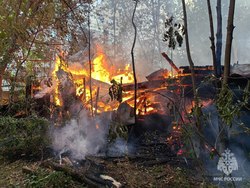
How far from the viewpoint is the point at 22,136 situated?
28.4ft

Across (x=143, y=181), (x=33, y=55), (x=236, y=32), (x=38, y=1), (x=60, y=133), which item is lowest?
(x=143, y=181)

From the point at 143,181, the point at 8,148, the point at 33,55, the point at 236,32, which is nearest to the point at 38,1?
the point at 33,55

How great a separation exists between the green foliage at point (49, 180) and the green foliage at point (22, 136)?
7.92ft

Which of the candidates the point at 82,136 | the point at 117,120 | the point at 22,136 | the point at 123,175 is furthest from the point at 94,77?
the point at 123,175

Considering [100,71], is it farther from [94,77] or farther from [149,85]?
[149,85]

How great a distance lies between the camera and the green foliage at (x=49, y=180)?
230 inches

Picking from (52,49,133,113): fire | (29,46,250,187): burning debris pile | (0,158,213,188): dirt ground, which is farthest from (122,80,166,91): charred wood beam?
(0,158,213,188): dirt ground

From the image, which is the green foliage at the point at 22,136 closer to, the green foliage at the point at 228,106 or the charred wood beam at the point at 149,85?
the charred wood beam at the point at 149,85

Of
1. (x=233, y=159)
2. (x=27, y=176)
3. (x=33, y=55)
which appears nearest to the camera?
(x=27, y=176)

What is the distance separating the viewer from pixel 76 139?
9.60m

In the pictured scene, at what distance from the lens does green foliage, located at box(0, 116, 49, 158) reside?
8492 millimetres

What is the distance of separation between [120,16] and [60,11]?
108 ft

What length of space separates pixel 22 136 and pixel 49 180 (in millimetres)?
3284

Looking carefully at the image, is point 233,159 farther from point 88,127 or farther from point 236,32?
point 236,32
